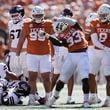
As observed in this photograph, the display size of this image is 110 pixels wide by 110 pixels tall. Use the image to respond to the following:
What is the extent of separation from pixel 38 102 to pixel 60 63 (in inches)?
44.4

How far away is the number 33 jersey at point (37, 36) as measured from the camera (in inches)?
444

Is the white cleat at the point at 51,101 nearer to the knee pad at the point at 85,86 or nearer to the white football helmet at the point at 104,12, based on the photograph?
the knee pad at the point at 85,86

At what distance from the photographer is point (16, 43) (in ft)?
41.6

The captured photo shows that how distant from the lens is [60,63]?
1234cm

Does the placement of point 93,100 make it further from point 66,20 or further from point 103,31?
point 66,20

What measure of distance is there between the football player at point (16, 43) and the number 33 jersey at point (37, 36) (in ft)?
3.86

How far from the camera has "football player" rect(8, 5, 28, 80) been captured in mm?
12531

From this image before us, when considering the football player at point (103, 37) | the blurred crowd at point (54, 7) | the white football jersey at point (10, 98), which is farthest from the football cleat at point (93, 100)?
the blurred crowd at point (54, 7)

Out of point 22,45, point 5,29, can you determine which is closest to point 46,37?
point 22,45

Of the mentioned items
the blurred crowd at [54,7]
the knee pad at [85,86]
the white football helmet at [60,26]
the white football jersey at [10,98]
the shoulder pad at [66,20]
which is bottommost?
the white football jersey at [10,98]

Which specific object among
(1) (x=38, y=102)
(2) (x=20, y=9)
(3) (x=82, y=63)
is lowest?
(1) (x=38, y=102)

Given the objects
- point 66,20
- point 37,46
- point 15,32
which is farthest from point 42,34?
point 15,32

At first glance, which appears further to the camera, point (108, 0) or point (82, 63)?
point (108, 0)

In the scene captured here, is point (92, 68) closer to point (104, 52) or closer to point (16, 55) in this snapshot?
point (104, 52)
